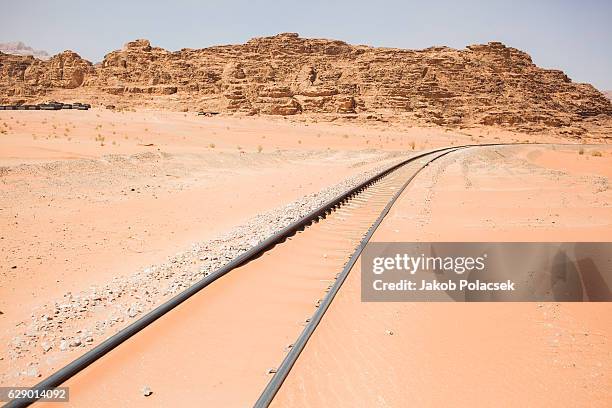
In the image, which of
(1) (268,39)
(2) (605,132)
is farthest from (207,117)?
(2) (605,132)

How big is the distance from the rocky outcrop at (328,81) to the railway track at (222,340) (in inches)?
2791

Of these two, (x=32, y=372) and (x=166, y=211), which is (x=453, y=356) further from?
(x=166, y=211)

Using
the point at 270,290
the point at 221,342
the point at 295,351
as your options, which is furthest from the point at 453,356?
the point at 270,290

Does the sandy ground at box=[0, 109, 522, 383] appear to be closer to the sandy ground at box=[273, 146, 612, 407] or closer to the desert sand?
the desert sand

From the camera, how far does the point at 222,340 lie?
473cm

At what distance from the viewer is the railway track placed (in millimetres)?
3791

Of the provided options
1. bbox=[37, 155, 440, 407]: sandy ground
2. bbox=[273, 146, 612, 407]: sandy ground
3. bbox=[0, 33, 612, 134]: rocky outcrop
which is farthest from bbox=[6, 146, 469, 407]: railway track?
bbox=[0, 33, 612, 134]: rocky outcrop

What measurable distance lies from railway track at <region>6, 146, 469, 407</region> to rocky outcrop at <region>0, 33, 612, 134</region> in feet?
233

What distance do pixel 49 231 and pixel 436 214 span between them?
8504mm

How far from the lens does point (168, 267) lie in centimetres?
712

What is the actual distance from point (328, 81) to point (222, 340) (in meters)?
89.7

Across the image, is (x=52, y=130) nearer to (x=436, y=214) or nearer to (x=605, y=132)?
(x=436, y=214)

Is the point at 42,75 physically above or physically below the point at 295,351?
above

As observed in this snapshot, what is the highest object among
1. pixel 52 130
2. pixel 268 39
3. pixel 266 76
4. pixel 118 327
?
pixel 268 39
